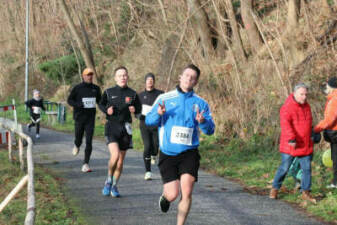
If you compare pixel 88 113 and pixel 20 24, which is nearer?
pixel 88 113

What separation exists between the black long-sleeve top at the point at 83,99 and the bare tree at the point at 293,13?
18.8 feet

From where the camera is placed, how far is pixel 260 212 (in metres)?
6.96

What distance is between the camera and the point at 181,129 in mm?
5555

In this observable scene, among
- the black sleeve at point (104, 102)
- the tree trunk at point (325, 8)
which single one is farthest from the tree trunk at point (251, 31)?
the black sleeve at point (104, 102)

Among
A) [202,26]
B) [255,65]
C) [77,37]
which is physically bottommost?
[255,65]

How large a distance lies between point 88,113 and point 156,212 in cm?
390

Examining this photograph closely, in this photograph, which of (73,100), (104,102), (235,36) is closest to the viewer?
(104,102)

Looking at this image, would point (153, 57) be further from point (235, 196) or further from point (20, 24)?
point (20, 24)

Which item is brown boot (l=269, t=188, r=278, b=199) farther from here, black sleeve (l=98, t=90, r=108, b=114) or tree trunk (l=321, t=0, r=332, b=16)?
tree trunk (l=321, t=0, r=332, b=16)

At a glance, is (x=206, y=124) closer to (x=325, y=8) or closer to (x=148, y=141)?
(x=148, y=141)

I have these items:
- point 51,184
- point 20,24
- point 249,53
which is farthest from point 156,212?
point 20,24

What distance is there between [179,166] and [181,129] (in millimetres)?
422

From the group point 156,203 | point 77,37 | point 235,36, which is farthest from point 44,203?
point 77,37

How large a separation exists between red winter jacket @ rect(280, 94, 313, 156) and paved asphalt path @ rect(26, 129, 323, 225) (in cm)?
87
